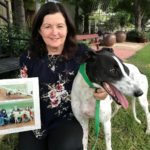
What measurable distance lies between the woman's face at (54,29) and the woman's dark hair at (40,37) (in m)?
0.05

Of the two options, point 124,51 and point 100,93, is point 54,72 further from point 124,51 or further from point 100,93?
point 124,51

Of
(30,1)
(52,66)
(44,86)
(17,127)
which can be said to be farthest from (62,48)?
(30,1)

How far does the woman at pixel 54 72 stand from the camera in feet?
10.1

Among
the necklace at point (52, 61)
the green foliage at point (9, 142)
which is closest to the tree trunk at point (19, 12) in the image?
the green foliage at point (9, 142)

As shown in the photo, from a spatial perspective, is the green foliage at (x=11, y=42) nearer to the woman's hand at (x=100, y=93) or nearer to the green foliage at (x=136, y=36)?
the woman's hand at (x=100, y=93)

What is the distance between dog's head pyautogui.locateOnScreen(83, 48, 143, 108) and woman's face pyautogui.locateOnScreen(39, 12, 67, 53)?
0.35m

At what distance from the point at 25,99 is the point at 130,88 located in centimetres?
96

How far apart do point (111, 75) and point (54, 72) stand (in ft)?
2.13

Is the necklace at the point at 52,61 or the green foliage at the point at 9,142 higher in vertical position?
the necklace at the point at 52,61

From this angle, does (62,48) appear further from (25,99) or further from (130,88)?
(130,88)

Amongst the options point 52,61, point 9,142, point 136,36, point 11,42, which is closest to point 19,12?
point 11,42

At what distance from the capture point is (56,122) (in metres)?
3.23

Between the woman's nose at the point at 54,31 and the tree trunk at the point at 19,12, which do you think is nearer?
the woman's nose at the point at 54,31

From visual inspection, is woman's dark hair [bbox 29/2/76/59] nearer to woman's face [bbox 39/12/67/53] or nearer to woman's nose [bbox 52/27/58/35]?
woman's face [bbox 39/12/67/53]
